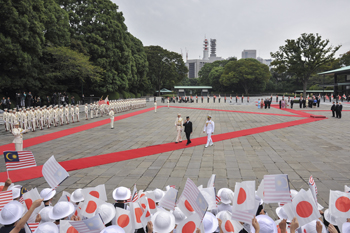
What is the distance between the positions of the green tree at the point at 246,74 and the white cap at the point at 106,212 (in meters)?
65.4

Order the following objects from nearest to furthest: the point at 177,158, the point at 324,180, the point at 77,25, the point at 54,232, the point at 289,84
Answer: the point at 54,232, the point at 324,180, the point at 177,158, the point at 77,25, the point at 289,84

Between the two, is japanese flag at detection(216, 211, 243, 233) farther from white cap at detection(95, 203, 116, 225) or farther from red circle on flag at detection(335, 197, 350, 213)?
white cap at detection(95, 203, 116, 225)

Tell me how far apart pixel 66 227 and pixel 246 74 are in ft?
222

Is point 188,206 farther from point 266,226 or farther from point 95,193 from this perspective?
point 95,193

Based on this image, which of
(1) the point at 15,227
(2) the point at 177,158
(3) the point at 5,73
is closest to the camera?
(1) the point at 15,227

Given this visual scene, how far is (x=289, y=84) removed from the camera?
72.9 meters

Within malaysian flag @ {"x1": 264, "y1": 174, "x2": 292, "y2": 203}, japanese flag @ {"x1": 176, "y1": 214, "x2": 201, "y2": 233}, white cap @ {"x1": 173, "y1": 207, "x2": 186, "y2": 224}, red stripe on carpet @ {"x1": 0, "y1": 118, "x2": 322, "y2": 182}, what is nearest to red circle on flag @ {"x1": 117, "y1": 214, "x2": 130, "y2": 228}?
white cap @ {"x1": 173, "y1": 207, "x2": 186, "y2": 224}

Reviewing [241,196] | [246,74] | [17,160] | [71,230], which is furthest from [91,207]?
[246,74]

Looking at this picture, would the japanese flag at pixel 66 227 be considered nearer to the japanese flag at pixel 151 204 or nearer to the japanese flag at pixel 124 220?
the japanese flag at pixel 124 220

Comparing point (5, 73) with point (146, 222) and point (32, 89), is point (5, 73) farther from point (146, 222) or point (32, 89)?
point (146, 222)

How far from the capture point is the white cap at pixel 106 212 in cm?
260

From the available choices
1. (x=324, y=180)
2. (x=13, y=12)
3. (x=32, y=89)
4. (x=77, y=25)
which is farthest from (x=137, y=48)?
(x=324, y=180)

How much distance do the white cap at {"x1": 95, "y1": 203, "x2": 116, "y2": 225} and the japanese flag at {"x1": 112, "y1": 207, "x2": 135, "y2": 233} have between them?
63 millimetres

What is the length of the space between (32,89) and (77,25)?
38.6 feet
